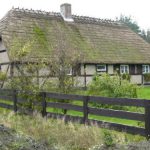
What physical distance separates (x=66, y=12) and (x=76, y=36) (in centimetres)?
313

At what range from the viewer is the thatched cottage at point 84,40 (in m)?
25.4

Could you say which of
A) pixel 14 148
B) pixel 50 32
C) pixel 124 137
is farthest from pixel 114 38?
pixel 14 148

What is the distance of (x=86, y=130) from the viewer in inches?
354

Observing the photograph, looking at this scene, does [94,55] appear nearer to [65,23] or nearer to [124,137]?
[65,23]

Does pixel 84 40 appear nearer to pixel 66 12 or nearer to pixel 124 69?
pixel 66 12

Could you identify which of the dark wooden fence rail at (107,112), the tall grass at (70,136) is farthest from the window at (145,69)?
the tall grass at (70,136)

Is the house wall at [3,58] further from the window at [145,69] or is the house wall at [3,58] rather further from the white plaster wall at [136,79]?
the window at [145,69]

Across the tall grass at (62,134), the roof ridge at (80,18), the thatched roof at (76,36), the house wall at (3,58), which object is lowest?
the tall grass at (62,134)

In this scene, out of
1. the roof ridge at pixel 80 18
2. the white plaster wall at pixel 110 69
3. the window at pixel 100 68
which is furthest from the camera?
the white plaster wall at pixel 110 69

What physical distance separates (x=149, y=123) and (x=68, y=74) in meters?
5.99

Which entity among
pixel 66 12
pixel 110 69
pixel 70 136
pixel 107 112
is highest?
pixel 66 12

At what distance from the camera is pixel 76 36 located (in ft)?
94.9

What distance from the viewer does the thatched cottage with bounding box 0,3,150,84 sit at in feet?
83.3

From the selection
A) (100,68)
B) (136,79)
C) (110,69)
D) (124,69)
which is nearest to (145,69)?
(136,79)
